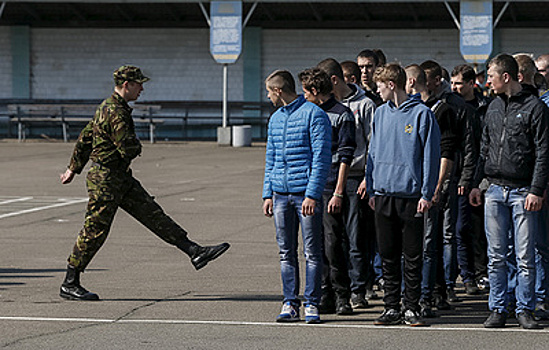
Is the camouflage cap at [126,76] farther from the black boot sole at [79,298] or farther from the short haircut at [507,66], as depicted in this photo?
the short haircut at [507,66]

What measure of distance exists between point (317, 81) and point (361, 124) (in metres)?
0.71

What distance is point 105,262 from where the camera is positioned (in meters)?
10.5

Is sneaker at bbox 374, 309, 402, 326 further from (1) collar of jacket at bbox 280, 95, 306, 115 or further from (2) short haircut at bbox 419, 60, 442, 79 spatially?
(2) short haircut at bbox 419, 60, 442, 79

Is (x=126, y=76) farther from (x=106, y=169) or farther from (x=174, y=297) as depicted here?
(x=174, y=297)

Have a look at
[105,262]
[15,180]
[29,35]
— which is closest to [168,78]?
[29,35]

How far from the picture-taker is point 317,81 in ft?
25.5

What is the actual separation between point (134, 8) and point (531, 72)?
2695 cm

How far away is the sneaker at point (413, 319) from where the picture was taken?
7.36m

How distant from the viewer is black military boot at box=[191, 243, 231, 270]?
8.65m

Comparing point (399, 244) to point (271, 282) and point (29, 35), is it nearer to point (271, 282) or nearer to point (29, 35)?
point (271, 282)

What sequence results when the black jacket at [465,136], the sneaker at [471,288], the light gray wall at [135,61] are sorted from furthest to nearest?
the light gray wall at [135,61]
the sneaker at [471,288]
the black jacket at [465,136]

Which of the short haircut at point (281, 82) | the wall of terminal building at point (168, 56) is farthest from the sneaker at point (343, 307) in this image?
the wall of terminal building at point (168, 56)

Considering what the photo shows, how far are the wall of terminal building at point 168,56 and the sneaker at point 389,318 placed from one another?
2663 centimetres

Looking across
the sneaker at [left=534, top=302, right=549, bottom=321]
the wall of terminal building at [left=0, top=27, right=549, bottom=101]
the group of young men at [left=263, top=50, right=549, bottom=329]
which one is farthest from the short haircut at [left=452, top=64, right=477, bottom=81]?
the wall of terminal building at [left=0, top=27, right=549, bottom=101]
